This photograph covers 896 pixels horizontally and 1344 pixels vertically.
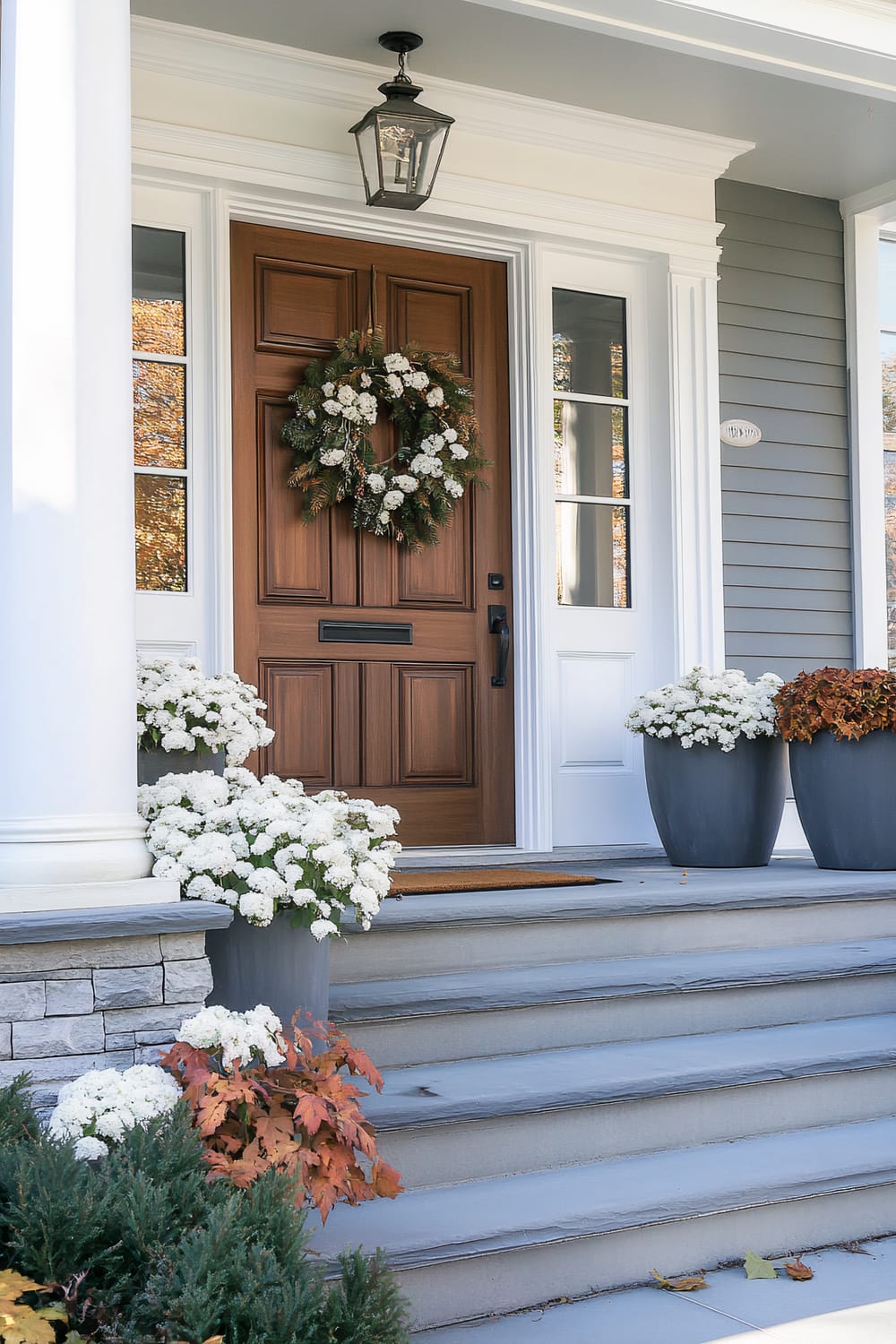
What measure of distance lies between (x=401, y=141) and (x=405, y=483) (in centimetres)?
110

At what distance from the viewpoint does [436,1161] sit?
8.81 ft

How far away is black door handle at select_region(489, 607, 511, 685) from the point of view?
4.95 meters

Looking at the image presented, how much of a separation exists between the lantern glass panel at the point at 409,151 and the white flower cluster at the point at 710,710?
6.03ft

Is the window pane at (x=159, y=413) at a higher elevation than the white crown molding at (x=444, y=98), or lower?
lower

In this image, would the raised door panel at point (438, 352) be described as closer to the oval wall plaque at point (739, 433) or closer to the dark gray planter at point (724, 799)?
the dark gray planter at point (724, 799)

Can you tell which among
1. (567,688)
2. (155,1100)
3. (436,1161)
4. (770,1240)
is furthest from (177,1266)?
(567,688)

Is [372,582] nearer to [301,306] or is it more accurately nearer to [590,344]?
[301,306]

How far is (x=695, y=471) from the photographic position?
5.17 m

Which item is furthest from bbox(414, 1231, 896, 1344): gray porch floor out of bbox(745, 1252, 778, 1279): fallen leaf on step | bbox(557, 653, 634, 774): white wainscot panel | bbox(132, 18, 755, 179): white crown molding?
bbox(132, 18, 755, 179): white crown molding

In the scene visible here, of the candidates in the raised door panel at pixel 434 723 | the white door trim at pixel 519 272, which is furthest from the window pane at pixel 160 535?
the raised door panel at pixel 434 723

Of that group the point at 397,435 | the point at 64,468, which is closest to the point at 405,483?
the point at 397,435

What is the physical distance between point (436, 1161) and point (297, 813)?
2.44ft

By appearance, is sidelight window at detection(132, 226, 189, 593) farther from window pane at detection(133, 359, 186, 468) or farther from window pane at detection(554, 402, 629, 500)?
window pane at detection(554, 402, 629, 500)

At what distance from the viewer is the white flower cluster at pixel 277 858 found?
2572 millimetres
